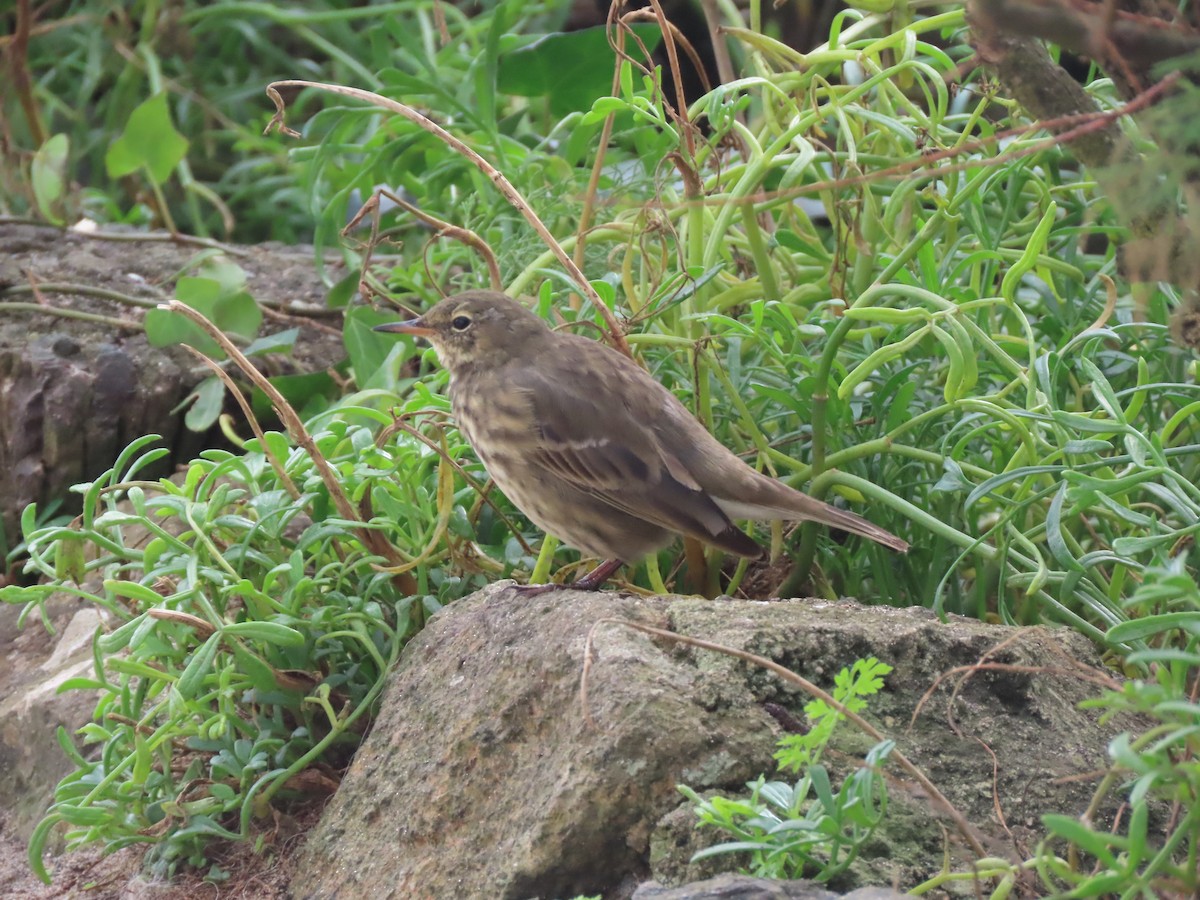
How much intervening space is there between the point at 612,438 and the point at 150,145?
3.10 meters

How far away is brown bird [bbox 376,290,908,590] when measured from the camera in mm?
3400

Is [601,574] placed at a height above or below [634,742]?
below

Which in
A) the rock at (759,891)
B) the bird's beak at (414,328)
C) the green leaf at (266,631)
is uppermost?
the rock at (759,891)

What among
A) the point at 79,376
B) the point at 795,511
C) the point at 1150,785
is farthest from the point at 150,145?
the point at 1150,785

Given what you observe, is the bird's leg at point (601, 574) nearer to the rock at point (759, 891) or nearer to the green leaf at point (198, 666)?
the green leaf at point (198, 666)

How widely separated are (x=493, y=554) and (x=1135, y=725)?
5.72 feet

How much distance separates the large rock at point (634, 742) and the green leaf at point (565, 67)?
2721 mm

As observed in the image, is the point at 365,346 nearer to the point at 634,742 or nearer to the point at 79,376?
the point at 79,376

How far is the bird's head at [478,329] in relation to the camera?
3.89 m

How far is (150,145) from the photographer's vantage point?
222 inches

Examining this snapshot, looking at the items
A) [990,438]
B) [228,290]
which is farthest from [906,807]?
[228,290]

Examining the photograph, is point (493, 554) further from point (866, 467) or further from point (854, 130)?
point (854, 130)

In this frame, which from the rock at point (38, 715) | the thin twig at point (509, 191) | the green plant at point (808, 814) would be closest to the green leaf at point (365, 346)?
the thin twig at point (509, 191)

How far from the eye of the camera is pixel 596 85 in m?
5.30
